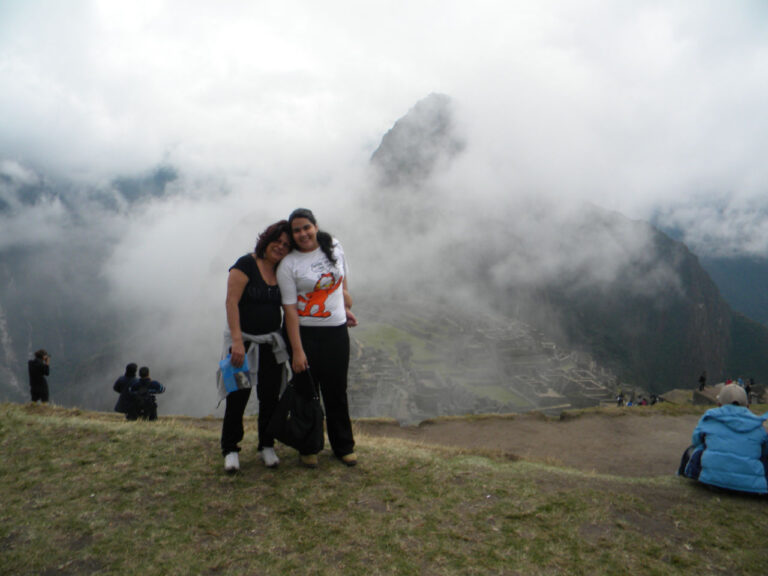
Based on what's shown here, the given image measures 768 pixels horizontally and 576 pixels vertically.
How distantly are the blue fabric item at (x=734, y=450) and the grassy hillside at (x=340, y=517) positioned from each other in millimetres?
231

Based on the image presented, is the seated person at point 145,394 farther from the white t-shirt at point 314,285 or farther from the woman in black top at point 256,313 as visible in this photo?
the white t-shirt at point 314,285

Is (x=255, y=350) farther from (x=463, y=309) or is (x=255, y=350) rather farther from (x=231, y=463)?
(x=463, y=309)

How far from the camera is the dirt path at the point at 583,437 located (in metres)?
10.6

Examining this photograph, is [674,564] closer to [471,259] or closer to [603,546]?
[603,546]

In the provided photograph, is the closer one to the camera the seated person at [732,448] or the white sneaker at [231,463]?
the white sneaker at [231,463]

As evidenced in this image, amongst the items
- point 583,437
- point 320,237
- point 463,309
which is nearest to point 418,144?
point 463,309

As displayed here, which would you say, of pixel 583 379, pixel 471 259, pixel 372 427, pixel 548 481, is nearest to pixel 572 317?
pixel 471 259

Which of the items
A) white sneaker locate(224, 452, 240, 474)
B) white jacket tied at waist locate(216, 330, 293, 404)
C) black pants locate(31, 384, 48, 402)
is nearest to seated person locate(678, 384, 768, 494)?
white jacket tied at waist locate(216, 330, 293, 404)

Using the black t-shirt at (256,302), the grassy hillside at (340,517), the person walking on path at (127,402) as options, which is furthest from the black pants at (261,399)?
the person walking on path at (127,402)

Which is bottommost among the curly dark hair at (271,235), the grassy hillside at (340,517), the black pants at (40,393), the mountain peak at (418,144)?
the black pants at (40,393)

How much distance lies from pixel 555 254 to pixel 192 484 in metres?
166

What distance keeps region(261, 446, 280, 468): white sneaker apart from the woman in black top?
0.34m

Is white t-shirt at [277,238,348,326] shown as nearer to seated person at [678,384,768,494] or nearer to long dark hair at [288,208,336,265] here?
long dark hair at [288,208,336,265]

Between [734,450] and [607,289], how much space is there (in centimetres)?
16182
